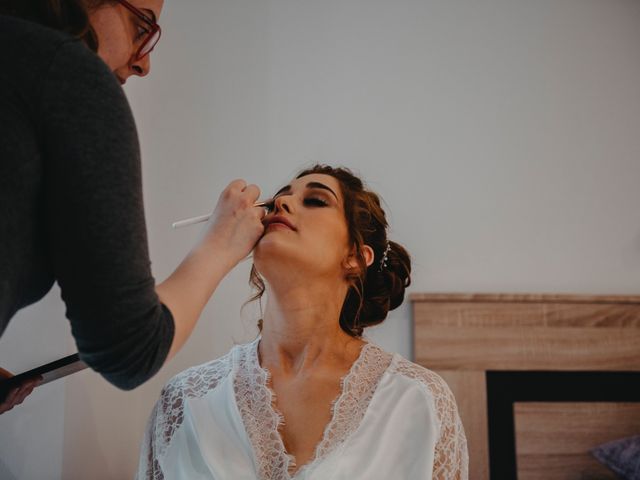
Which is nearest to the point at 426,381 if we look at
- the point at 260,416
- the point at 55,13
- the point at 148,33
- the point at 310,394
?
the point at 310,394

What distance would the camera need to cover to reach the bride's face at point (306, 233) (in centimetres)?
123

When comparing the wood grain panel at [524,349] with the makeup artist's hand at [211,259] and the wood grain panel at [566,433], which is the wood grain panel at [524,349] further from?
the makeup artist's hand at [211,259]

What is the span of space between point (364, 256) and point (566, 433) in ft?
2.91

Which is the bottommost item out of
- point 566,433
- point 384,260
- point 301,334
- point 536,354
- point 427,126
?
point 566,433

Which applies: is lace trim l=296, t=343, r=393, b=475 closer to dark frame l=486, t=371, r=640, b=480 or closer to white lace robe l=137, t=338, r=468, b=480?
white lace robe l=137, t=338, r=468, b=480

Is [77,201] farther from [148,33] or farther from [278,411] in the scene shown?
[278,411]

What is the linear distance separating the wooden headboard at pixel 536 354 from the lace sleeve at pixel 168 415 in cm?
73

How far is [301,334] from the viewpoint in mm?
1334

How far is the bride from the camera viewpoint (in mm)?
1136

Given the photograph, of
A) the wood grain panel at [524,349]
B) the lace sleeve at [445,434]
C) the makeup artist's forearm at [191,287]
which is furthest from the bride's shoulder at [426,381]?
the makeup artist's forearm at [191,287]

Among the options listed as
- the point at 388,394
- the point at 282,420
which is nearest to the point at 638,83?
the point at 388,394

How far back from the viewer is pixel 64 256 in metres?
0.56

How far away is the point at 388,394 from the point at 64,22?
2.97 ft

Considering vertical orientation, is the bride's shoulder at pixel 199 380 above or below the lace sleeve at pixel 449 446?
above
